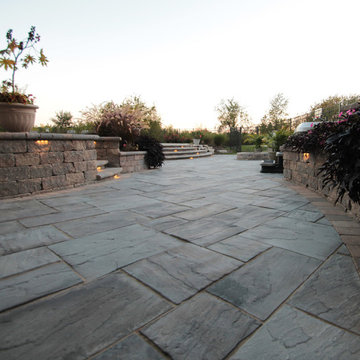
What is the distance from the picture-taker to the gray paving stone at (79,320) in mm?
910

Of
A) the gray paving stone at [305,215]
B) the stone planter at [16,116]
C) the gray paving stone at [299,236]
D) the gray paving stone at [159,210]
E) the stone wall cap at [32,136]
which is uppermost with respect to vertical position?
the stone planter at [16,116]

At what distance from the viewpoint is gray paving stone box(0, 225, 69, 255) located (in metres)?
1.91

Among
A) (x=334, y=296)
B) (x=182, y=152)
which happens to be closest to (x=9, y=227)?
(x=334, y=296)

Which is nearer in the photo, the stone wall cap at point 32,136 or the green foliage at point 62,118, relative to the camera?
Result: the stone wall cap at point 32,136

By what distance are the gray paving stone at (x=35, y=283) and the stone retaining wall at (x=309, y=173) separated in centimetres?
275

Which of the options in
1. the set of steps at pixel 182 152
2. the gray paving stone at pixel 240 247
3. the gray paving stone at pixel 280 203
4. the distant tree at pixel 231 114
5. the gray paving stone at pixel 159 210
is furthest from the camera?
the distant tree at pixel 231 114

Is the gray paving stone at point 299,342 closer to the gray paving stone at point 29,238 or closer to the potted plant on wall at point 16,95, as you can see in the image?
the gray paving stone at point 29,238

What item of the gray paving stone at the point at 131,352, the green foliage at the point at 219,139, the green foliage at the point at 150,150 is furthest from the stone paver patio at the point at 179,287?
the green foliage at the point at 219,139

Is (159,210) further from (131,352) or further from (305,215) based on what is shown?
(131,352)

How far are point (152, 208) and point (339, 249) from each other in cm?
206

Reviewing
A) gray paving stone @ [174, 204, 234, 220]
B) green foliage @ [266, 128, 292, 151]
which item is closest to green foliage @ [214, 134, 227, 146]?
green foliage @ [266, 128, 292, 151]

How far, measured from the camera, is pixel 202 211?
2.90 m

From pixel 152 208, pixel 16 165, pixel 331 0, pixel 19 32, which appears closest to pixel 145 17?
pixel 331 0

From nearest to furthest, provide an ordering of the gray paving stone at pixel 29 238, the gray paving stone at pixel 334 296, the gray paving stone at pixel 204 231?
the gray paving stone at pixel 334 296, the gray paving stone at pixel 29 238, the gray paving stone at pixel 204 231
